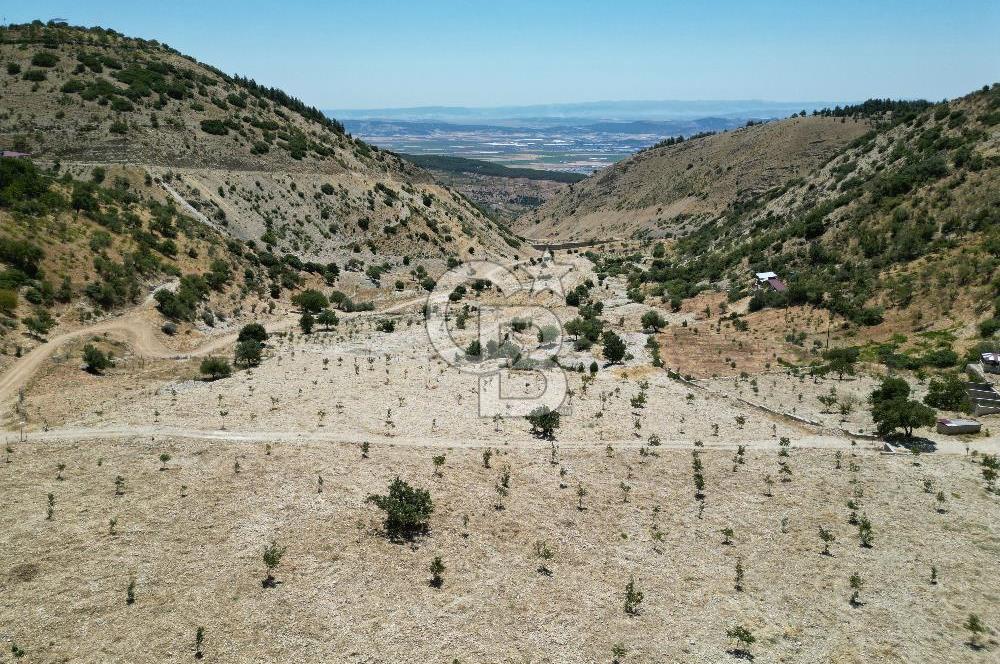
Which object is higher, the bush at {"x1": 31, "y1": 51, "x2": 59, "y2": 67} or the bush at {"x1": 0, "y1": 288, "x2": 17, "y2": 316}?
the bush at {"x1": 31, "y1": 51, "x2": 59, "y2": 67}

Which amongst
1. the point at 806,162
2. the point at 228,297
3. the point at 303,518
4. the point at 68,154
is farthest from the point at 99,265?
the point at 806,162

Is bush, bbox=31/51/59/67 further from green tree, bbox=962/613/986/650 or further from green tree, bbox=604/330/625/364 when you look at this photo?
green tree, bbox=962/613/986/650

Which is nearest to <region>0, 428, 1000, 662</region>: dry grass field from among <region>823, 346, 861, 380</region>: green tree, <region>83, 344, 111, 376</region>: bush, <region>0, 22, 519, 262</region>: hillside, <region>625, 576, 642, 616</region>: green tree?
<region>625, 576, 642, 616</region>: green tree

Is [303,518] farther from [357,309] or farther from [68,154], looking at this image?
[68,154]

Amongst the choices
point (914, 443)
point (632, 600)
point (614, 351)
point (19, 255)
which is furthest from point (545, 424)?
point (19, 255)

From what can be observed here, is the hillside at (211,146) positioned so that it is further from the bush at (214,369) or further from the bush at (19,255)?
the bush at (214,369)
